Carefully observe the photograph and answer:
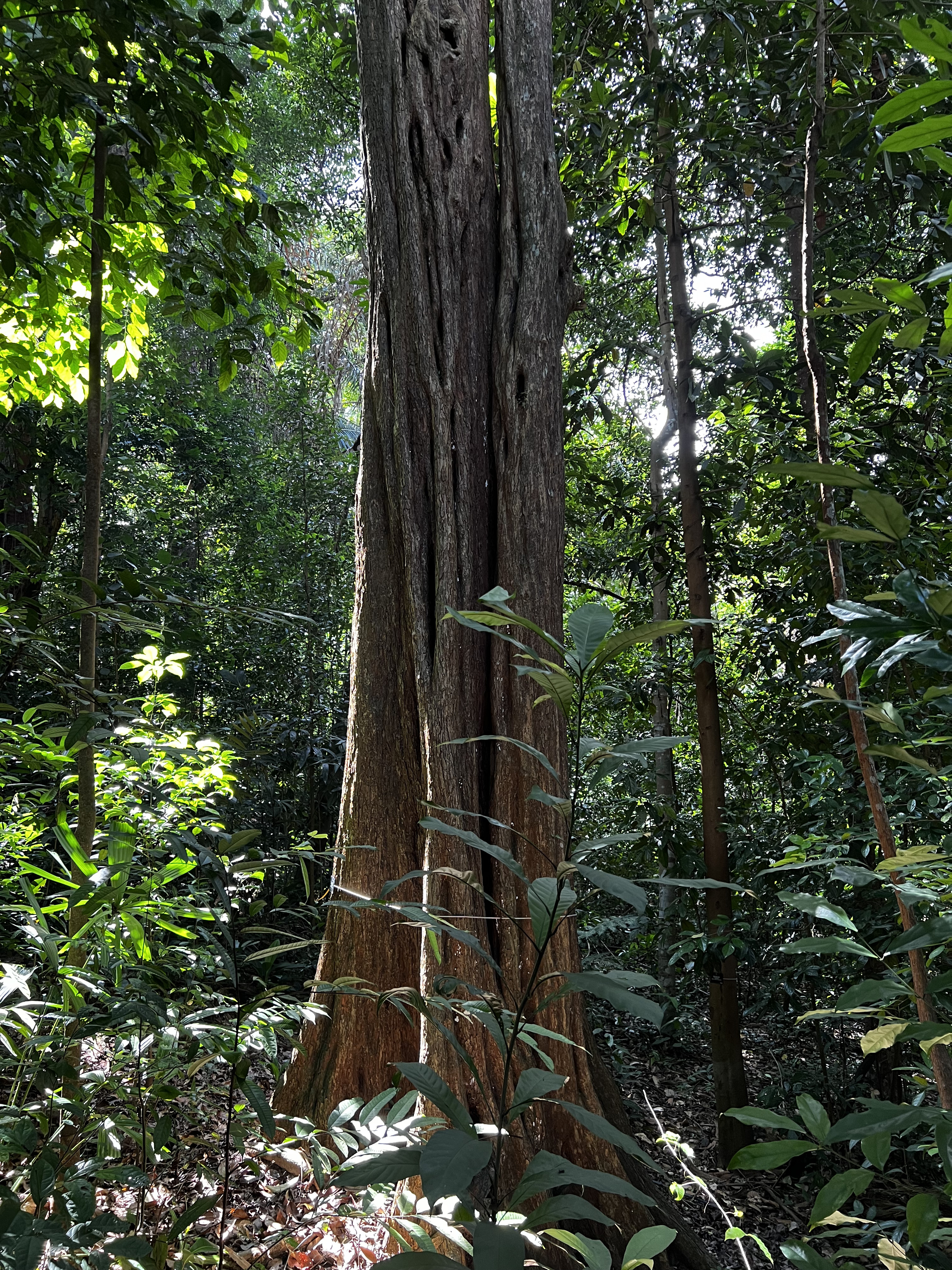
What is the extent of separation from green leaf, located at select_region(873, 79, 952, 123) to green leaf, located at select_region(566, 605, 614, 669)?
481 millimetres

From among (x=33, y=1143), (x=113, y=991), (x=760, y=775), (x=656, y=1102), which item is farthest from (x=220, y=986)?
(x=760, y=775)

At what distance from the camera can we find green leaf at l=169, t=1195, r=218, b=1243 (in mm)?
904

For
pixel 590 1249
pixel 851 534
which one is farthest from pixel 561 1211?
pixel 851 534

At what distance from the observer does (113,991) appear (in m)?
1.43

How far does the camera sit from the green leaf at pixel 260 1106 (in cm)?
99

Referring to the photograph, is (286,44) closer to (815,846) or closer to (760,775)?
(815,846)

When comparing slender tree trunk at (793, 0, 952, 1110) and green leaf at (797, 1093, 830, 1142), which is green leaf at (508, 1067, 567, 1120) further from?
slender tree trunk at (793, 0, 952, 1110)

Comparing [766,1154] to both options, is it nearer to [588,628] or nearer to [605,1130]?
[605,1130]

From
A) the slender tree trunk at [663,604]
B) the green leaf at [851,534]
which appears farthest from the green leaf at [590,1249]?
the slender tree trunk at [663,604]

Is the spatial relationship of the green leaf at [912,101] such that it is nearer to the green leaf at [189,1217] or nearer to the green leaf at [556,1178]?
the green leaf at [556,1178]

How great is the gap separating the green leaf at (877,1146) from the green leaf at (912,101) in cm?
87

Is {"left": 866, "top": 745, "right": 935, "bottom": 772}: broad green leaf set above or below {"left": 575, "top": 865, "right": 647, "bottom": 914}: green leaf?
above

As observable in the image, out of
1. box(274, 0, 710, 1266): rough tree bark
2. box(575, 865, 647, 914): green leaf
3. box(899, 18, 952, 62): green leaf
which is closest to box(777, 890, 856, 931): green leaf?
box(575, 865, 647, 914): green leaf

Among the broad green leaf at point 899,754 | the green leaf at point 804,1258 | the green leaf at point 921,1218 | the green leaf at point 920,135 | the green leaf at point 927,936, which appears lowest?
the green leaf at point 804,1258
